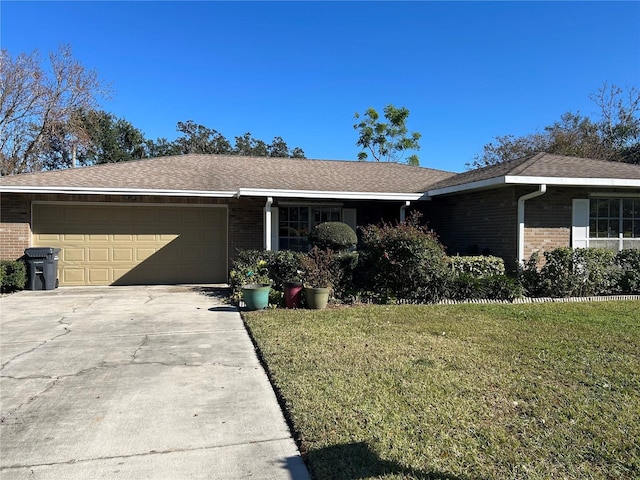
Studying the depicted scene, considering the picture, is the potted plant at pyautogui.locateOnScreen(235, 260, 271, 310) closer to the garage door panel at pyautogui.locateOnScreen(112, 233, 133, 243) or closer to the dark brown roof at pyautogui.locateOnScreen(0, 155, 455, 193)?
the dark brown roof at pyautogui.locateOnScreen(0, 155, 455, 193)

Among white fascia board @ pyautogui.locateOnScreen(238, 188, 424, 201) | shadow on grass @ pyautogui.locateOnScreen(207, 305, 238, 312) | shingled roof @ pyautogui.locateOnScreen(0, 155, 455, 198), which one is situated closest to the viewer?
shadow on grass @ pyautogui.locateOnScreen(207, 305, 238, 312)

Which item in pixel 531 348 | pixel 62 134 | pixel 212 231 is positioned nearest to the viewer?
pixel 531 348

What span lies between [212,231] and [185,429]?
32.7ft

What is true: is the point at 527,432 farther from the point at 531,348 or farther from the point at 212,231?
the point at 212,231

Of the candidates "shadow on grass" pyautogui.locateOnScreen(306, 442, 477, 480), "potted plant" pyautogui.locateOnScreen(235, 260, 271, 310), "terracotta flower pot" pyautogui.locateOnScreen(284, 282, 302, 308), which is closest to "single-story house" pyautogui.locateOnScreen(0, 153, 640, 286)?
"potted plant" pyautogui.locateOnScreen(235, 260, 271, 310)

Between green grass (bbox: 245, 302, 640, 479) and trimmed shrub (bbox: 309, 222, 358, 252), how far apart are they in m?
3.45

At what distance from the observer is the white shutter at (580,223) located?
10.9m

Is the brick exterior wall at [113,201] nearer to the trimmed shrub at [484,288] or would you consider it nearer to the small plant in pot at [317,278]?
the small plant in pot at [317,278]

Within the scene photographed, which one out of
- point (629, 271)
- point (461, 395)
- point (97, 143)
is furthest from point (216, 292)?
point (97, 143)

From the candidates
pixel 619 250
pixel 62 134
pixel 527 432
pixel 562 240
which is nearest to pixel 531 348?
pixel 527 432

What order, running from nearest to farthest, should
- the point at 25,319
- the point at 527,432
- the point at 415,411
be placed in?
the point at 527,432, the point at 415,411, the point at 25,319

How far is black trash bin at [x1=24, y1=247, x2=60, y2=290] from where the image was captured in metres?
11.3

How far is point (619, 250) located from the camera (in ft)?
36.5

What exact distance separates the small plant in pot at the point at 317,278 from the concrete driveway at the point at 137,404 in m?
1.83
